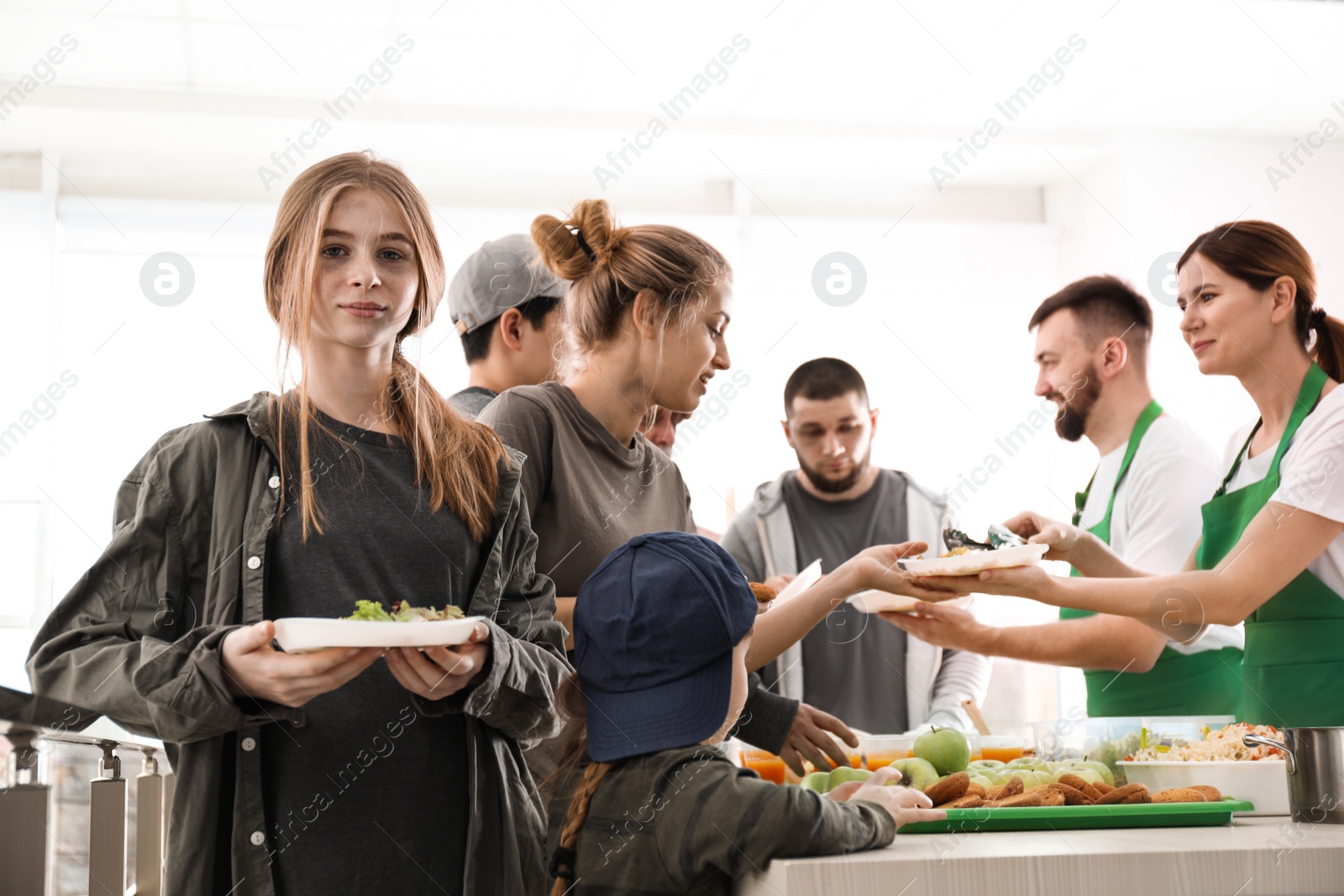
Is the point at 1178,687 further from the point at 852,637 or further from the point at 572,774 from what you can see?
the point at 572,774

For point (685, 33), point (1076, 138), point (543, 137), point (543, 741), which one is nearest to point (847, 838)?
point (543, 741)

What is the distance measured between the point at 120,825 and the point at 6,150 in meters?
4.27

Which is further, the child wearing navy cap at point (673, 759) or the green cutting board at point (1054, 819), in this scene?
the green cutting board at point (1054, 819)

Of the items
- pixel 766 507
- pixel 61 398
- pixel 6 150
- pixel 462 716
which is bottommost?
pixel 462 716

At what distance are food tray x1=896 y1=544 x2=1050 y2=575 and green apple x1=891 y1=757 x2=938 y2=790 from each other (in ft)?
1.75

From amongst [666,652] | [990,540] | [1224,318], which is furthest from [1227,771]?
[1224,318]

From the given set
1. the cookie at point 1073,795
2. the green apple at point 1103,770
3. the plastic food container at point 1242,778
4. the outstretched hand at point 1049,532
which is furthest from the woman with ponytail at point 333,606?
the outstretched hand at point 1049,532

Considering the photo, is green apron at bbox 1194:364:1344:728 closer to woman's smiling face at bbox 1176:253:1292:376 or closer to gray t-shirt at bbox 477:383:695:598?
woman's smiling face at bbox 1176:253:1292:376

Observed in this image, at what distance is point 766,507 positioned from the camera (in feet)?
9.80

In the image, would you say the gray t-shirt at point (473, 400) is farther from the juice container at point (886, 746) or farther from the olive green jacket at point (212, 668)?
the juice container at point (886, 746)

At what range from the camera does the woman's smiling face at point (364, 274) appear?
50.2 inches

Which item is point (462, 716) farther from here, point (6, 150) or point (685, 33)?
point (6, 150)

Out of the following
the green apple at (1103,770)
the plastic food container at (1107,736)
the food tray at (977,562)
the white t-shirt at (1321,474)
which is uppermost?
the white t-shirt at (1321,474)

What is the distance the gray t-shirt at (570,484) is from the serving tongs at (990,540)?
57 centimetres
